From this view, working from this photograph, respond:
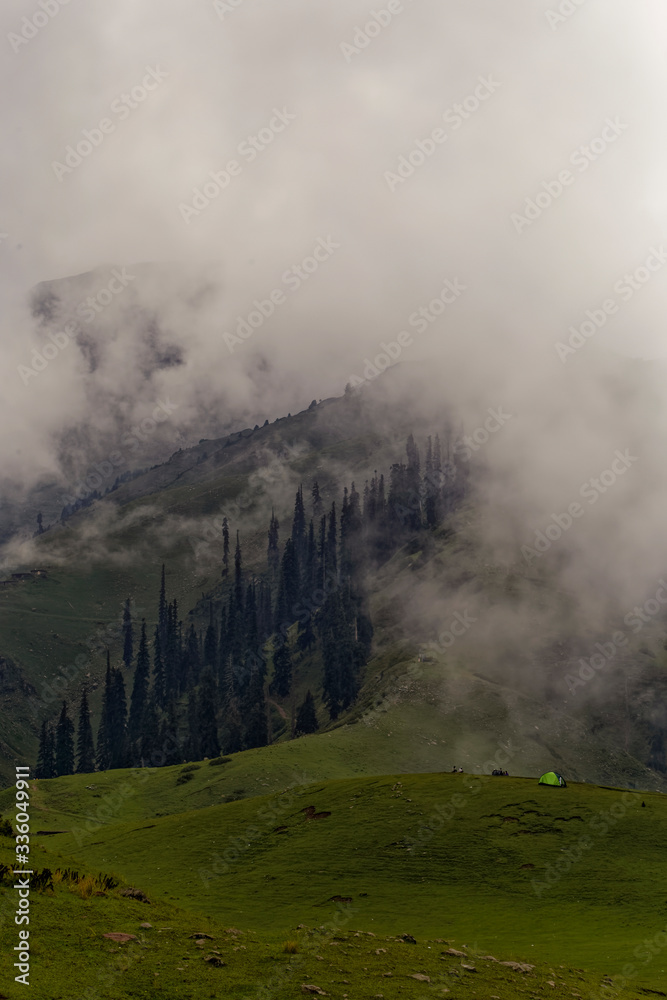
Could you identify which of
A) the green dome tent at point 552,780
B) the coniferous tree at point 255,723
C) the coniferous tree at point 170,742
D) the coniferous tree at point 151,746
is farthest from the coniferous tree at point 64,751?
the green dome tent at point 552,780

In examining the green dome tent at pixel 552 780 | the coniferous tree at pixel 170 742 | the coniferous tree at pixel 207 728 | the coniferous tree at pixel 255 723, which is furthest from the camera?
the coniferous tree at pixel 170 742

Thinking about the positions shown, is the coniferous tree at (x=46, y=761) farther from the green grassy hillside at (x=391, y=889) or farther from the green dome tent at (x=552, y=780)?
the green dome tent at (x=552, y=780)

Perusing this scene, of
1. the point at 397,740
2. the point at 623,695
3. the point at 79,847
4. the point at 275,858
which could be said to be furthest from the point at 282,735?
the point at 275,858

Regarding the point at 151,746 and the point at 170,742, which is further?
the point at 170,742

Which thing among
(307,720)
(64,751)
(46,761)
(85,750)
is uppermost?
(307,720)

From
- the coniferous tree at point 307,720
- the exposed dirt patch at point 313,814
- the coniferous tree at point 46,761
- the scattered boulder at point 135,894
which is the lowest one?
the coniferous tree at point 46,761

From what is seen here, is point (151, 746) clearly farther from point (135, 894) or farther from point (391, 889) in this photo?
point (135, 894)

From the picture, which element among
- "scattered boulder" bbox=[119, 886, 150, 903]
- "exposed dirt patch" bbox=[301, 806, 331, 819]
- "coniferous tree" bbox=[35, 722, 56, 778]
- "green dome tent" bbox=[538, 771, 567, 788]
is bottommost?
"coniferous tree" bbox=[35, 722, 56, 778]

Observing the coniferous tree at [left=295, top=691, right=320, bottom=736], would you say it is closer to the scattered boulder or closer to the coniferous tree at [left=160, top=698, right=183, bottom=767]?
the coniferous tree at [left=160, top=698, right=183, bottom=767]

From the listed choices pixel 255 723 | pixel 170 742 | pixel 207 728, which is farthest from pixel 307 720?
pixel 170 742

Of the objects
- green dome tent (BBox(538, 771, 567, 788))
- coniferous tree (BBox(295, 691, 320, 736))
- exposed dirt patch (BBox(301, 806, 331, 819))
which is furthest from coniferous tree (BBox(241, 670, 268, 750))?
green dome tent (BBox(538, 771, 567, 788))

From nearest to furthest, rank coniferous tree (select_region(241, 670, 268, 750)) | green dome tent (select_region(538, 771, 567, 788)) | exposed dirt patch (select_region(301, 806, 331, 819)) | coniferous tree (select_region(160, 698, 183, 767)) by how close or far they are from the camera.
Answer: green dome tent (select_region(538, 771, 567, 788)), exposed dirt patch (select_region(301, 806, 331, 819)), coniferous tree (select_region(241, 670, 268, 750)), coniferous tree (select_region(160, 698, 183, 767))

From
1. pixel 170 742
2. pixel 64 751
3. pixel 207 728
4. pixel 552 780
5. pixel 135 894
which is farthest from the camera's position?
pixel 64 751

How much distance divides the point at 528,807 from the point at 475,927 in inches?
949
